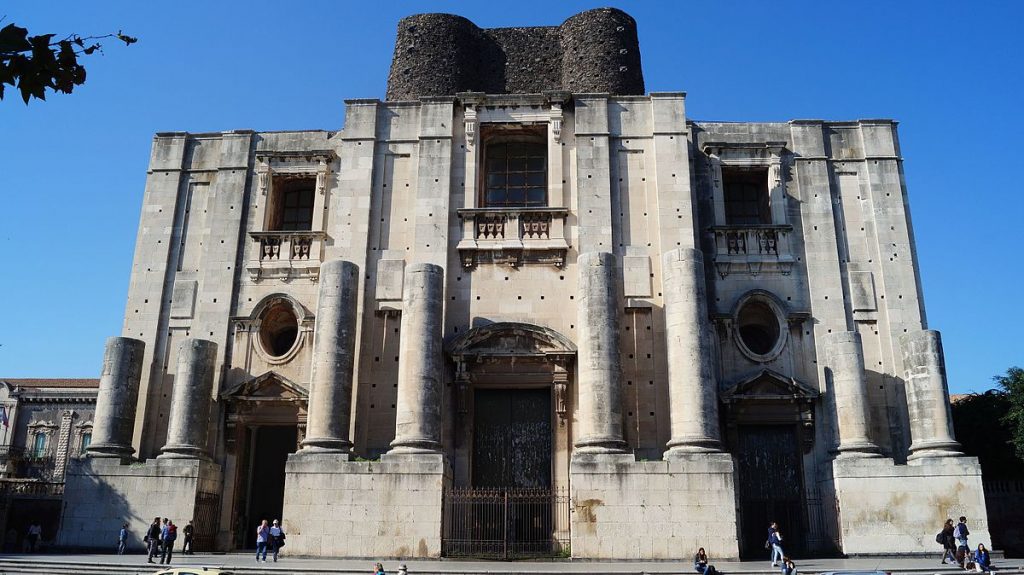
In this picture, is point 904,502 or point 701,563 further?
point 904,502

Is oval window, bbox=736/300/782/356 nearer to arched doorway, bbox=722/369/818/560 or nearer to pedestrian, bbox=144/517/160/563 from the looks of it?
arched doorway, bbox=722/369/818/560

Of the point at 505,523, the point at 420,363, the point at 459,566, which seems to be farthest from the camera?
the point at 420,363

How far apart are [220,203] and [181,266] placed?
2.19 metres

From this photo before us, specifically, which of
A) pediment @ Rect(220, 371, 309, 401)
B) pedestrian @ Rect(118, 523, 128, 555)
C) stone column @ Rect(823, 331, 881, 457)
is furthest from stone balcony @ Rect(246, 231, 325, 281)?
stone column @ Rect(823, 331, 881, 457)

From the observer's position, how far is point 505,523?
17.9 meters

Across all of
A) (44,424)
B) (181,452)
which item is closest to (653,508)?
(181,452)

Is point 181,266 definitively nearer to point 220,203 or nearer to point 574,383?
point 220,203

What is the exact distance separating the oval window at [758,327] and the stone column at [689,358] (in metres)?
2.73

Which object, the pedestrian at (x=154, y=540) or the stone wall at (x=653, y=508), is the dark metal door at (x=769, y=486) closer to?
the stone wall at (x=653, y=508)

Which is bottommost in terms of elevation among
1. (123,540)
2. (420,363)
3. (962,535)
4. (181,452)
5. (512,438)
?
(123,540)

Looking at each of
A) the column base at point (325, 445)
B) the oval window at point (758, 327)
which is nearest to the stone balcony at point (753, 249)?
the oval window at point (758, 327)

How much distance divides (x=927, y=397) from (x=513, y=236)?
38.0 ft

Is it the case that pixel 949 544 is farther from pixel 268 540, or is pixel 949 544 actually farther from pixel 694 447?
pixel 268 540

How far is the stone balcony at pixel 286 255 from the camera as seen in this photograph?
23.5 m
